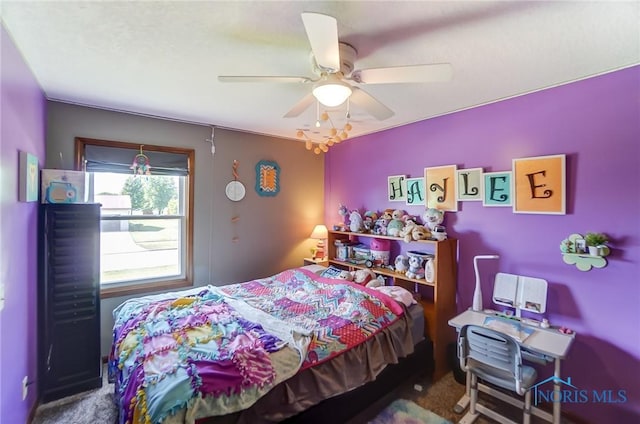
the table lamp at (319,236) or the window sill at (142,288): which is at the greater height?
the table lamp at (319,236)

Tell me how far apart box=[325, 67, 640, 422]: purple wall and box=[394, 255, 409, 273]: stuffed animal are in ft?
1.66

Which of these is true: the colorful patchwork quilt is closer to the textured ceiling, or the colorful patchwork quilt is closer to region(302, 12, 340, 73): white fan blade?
region(302, 12, 340, 73): white fan blade

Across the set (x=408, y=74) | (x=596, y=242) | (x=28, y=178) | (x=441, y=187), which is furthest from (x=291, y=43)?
(x=596, y=242)

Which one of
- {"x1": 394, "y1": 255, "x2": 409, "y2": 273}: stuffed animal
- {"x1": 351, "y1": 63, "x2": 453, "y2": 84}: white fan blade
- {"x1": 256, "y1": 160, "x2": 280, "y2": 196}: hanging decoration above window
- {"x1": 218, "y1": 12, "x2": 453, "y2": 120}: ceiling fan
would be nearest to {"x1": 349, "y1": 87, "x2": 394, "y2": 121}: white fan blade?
{"x1": 218, "y1": 12, "x2": 453, "y2": 120}: ceiling fan

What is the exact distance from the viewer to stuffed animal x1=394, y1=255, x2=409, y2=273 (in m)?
2.98

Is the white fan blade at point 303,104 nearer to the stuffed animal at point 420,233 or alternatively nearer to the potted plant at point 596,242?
the stuffed animal at point 420,233

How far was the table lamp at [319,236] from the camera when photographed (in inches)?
152

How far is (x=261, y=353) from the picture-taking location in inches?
64.9

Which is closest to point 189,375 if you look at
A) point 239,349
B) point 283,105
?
point 239,349

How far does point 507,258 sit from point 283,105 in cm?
237

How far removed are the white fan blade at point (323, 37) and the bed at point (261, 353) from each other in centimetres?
159

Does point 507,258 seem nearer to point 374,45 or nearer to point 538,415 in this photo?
point 538,415

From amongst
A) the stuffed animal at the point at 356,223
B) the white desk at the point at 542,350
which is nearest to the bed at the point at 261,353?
the white desk at the point at 542,350

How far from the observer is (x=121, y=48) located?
1699 mm
